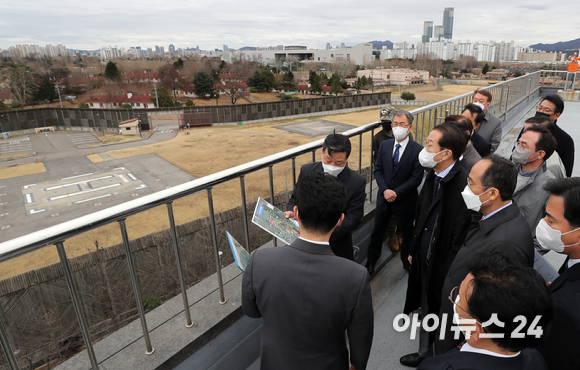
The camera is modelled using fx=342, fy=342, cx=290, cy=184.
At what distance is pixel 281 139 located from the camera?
54.6 metres

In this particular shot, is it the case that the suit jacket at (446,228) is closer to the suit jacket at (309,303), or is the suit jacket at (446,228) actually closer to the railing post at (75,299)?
the suit jacket at (309,303)

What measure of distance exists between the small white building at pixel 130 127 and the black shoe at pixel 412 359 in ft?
210

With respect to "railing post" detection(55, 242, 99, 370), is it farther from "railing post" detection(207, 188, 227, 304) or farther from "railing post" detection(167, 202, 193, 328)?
"railing post" detection(207, 188, 227, 304)

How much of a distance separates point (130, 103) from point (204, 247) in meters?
80.7

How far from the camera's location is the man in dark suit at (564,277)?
1.41m

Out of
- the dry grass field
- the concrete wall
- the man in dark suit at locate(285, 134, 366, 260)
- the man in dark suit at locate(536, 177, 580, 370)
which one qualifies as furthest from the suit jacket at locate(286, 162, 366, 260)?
the concrete wall

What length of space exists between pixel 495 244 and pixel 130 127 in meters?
65.7

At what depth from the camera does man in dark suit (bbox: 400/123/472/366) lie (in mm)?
2514

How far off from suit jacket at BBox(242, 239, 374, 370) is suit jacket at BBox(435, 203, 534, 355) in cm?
76

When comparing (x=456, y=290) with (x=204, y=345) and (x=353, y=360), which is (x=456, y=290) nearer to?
(x=353, y=360)

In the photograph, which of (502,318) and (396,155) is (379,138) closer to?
(396,155)

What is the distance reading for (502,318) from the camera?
110cm

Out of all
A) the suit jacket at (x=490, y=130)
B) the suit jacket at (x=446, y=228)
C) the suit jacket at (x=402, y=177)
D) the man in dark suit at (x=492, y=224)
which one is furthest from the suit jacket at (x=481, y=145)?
the man in dark suit at (x=492, y=224)

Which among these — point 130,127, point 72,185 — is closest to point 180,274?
point 72,185
